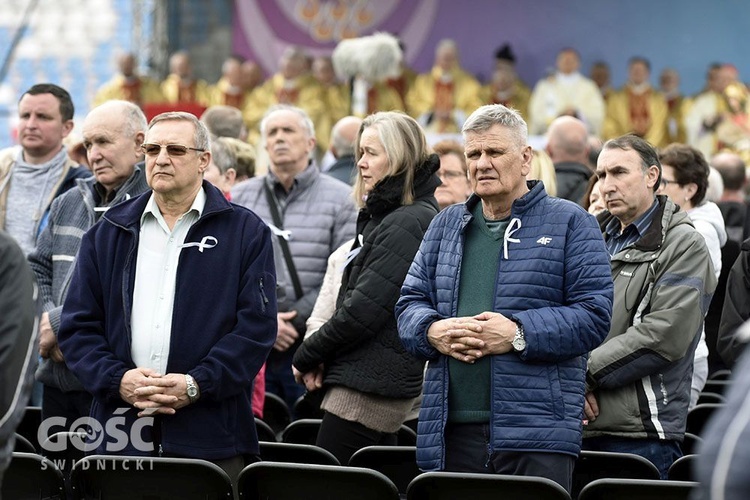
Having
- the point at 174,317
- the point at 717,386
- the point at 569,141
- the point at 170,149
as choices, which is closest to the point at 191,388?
the point at 174,317

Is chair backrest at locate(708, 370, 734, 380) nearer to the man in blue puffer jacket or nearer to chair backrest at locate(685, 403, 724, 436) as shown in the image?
chair backrest at locate(685, 403, 724, 436)

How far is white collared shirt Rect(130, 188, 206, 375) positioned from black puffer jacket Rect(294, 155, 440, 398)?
770 mm

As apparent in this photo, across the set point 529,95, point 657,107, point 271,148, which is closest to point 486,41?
point 529,95

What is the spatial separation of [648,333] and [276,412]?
6.43ft

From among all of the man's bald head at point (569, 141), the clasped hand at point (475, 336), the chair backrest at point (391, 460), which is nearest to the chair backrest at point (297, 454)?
the chair backrest at point (391, 460)

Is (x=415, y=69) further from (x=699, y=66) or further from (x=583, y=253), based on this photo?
(x=583, y=253)

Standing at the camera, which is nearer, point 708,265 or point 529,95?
point 708,265

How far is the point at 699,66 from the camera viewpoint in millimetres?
A: 14953

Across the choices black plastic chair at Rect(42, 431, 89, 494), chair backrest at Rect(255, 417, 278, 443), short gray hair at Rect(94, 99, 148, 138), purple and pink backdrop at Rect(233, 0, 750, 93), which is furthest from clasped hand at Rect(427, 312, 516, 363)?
purple and pink backdrop at Rect(233, 0, 750, 93)

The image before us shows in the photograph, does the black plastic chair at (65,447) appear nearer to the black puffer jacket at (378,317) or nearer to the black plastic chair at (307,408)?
the black puffer jacket at (378,317)

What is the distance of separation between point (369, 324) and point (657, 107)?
35.2 feet

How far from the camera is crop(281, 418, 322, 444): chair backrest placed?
507cm

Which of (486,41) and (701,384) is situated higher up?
(486,41)

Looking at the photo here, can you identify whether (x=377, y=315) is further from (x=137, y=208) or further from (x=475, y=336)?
(x=137, y=208)
